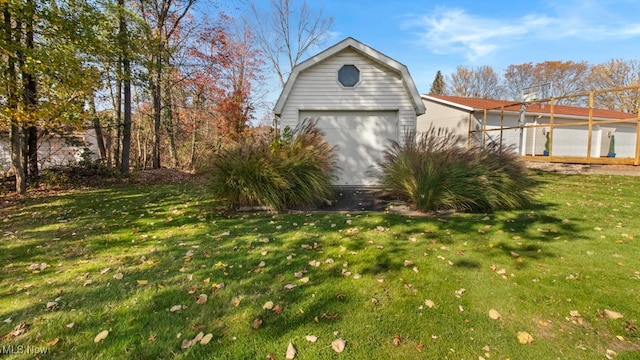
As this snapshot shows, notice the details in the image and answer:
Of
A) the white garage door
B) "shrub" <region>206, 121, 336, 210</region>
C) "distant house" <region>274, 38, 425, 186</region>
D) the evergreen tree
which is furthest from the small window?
the evergreen tree

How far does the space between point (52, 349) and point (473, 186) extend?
5.78m

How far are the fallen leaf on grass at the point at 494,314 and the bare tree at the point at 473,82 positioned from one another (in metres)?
36.8

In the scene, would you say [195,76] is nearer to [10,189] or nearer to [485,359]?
[10,189]

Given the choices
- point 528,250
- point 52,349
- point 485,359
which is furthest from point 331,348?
point 528,250

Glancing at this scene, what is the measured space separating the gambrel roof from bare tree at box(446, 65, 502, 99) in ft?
99.0

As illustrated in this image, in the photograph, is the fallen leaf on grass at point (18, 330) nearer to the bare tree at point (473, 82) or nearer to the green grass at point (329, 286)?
the green grass at point (329, 286)

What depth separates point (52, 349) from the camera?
190 centimetres

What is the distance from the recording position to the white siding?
27.7ft

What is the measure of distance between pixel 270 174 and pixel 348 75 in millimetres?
4537

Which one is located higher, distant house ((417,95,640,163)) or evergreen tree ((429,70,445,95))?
evergreen tree ((429,70,445,95))

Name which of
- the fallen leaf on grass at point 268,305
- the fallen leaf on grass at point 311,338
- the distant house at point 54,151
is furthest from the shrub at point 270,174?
the distant house at point 54,151

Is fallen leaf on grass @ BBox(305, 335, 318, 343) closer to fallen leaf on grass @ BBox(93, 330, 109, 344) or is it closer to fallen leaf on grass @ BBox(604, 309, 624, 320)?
fallen leaf on grass @ BBox(93, 330, 109, 344)

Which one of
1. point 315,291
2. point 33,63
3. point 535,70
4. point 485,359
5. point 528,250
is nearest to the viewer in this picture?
point 485,359

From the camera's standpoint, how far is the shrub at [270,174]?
215 inches
